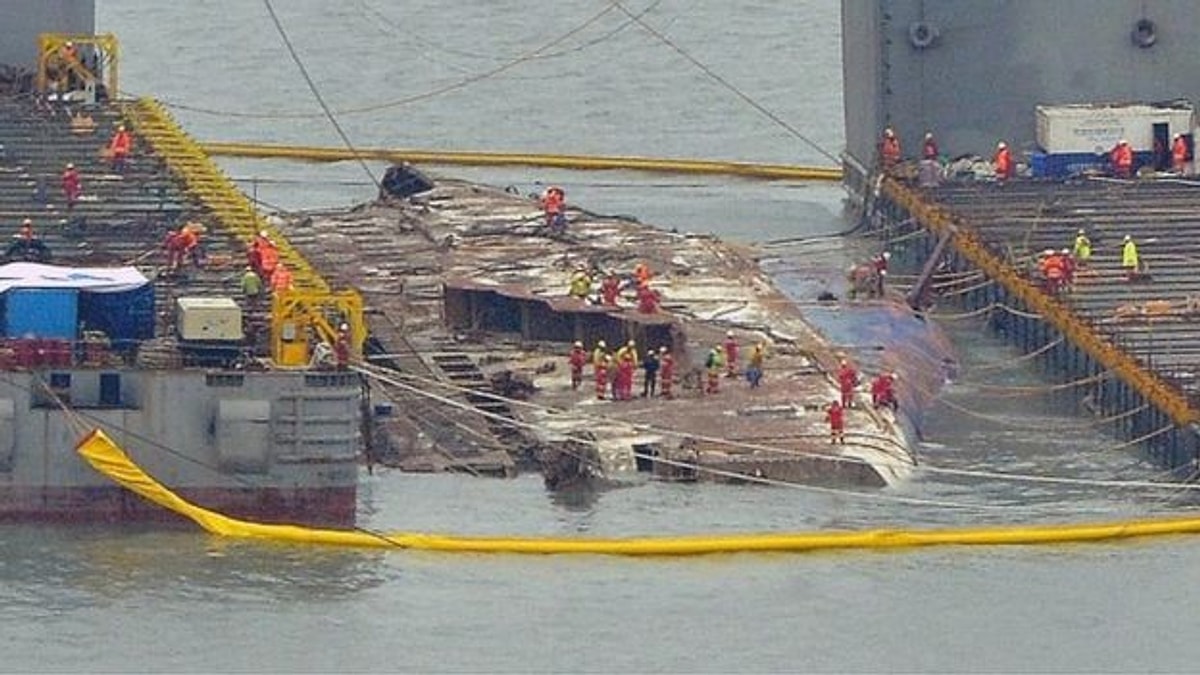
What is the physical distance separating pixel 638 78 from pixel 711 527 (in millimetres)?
61331

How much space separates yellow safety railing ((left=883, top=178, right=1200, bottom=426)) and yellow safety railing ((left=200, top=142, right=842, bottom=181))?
A: 12.9 metres

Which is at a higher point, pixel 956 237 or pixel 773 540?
pixel 956 237

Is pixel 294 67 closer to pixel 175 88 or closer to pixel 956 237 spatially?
pixel 175 88

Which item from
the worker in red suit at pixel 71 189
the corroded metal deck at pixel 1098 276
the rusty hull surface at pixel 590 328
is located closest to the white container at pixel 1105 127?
the corroded metal deck at pixel 1098 276

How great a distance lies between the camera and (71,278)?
7456cm

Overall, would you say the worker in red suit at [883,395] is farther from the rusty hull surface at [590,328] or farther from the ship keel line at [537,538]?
the ship keel line at [537,538]

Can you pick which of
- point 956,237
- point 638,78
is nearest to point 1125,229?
point 956,237

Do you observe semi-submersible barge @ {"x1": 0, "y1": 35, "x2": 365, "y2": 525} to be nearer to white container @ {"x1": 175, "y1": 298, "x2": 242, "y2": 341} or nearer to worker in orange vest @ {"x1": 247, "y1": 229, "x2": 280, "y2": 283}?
white container @ {"x1": 175, "y1": 298, "x2": 242, "y2": 341}

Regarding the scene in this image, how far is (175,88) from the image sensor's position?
129125 mm

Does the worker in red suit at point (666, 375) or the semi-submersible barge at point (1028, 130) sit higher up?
the semi-submersible barge at point (1028, 130)

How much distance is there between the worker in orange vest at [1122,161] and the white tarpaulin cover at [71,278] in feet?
99.0

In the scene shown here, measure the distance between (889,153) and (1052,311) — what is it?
1823 cm

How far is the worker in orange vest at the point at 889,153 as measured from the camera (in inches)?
4144

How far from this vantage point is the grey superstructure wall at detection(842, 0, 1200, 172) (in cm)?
10525
